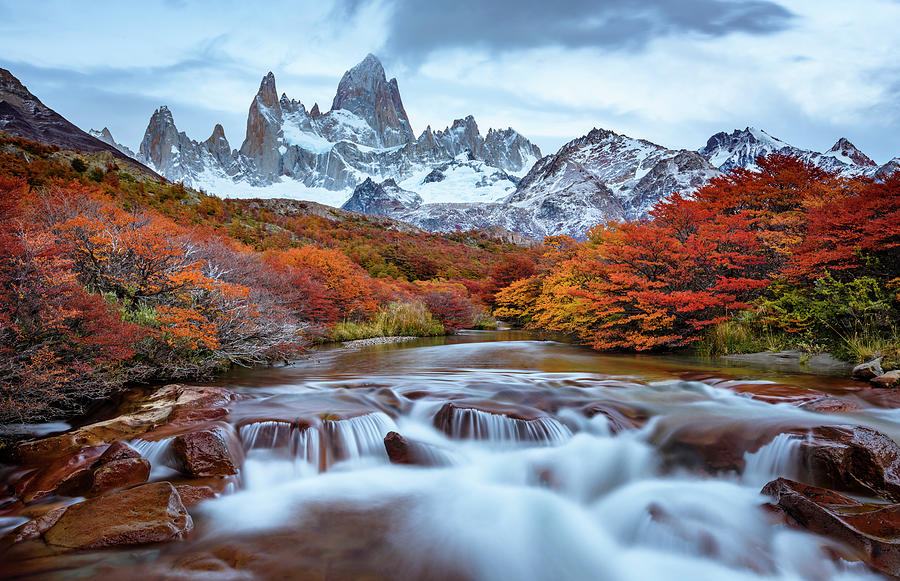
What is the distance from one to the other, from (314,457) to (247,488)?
0.71m

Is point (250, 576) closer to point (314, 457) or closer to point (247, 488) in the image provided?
point (247, 488)

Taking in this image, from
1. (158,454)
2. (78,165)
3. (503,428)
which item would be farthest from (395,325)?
(78,165)

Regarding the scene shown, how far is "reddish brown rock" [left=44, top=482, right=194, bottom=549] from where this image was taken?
9.11 feet

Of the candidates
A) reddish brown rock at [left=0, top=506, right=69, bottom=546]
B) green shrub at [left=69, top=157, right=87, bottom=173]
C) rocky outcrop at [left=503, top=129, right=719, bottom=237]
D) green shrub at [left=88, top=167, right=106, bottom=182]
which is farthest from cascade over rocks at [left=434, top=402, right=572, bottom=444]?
rocky outcrop at [left=503, top=129, right=719, bottom=237]

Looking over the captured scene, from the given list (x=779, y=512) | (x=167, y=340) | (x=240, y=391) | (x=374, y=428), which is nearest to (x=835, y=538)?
(x=779, y=512)

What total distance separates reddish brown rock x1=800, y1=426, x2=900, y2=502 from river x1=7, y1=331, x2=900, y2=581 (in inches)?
9.5

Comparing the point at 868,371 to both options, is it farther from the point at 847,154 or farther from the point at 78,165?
the point at 847,154

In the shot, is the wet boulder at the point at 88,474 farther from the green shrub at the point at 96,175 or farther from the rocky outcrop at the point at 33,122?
the rocky outcrop at the point at 33,122

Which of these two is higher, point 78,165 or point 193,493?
point 78,165

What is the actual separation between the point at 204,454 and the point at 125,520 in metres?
1.01

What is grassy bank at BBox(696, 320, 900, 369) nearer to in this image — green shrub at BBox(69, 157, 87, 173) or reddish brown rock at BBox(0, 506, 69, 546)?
Result: reddish brown rock at BBox(0, 506, 69, 546)

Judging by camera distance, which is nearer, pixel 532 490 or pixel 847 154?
pixel 532 490

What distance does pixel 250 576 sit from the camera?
2672 millimetres

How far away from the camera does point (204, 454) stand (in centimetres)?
392
